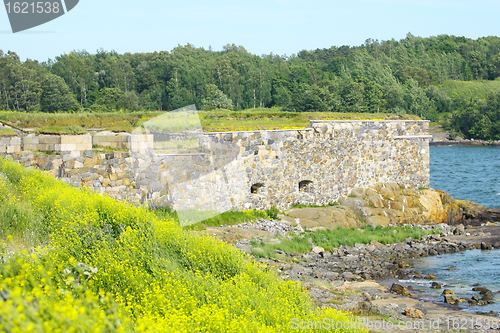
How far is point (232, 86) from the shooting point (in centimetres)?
4762

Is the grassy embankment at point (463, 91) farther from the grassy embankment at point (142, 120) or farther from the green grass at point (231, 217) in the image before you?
the green grass at point (231, 217)

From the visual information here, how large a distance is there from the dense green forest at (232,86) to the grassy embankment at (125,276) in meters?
20.0

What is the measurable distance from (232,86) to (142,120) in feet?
102

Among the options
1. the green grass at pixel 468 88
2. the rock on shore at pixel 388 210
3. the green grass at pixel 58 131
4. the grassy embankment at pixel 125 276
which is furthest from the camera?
the green grass at pixel 468 88

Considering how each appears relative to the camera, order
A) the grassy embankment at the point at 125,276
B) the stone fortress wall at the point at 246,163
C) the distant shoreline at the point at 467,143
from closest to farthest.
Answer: the grassy embankment at the point at 125,276
the stone fortress wall at the point at 246,163
the distant shoreline at the point at 467,143

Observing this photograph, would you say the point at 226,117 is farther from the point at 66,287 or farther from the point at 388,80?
the point at 388,80

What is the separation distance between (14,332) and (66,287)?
2098mm

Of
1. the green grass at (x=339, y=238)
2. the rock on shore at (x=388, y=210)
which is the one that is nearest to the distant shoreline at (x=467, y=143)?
the rock on shore at (x=388, y=210)

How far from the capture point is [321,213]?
16.7 meters

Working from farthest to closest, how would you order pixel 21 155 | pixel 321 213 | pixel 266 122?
pixel 266 122 < pixel 321 213 < pixel 21 155

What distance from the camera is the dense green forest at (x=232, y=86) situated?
3269 centimetres

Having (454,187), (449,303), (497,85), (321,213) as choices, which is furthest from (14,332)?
(497,85)

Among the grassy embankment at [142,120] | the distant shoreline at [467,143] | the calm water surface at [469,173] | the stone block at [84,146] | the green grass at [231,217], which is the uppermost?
the grassy embankment at [142,120]

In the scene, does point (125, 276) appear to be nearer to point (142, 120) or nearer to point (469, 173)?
point (142, 120)
